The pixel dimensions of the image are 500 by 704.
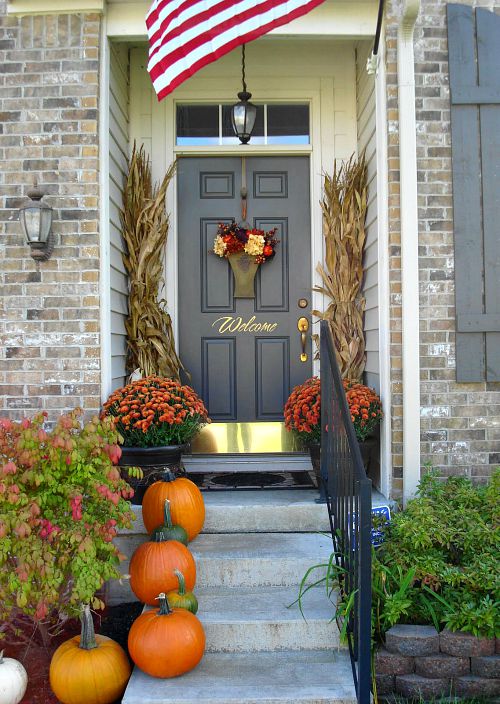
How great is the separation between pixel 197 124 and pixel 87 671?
144 inches

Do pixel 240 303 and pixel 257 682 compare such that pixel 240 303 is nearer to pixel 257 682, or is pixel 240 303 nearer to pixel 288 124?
pixel 288 124

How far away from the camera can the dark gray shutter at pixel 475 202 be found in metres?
3.73

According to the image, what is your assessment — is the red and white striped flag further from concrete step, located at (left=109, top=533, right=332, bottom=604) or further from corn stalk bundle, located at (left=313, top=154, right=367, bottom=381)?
concrete step, located at (left=109, top=533, right=332, bottom=604)

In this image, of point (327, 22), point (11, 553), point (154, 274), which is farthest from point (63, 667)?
point (327, 22)

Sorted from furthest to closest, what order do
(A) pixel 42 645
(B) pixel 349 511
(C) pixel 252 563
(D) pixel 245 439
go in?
1. (D) pixel 245 439
2. (C) pixel 252 563
3. (A) pixel 42 645
4. (B) pixel 349 511

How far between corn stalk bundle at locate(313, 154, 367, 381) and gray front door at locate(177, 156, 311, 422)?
0.22m

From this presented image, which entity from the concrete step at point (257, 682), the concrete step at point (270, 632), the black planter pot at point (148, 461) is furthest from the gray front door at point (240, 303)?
the concrete step at point (257, 682)

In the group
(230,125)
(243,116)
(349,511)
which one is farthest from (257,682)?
(230,125)

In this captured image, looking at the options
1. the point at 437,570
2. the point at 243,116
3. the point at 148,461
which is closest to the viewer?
the point at 437,570

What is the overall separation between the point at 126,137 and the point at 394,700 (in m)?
3.80

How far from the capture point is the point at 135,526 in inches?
138

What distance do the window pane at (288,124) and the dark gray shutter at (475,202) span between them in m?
1.22

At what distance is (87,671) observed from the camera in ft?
8.29

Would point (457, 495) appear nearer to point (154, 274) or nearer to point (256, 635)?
point (256, 635)
